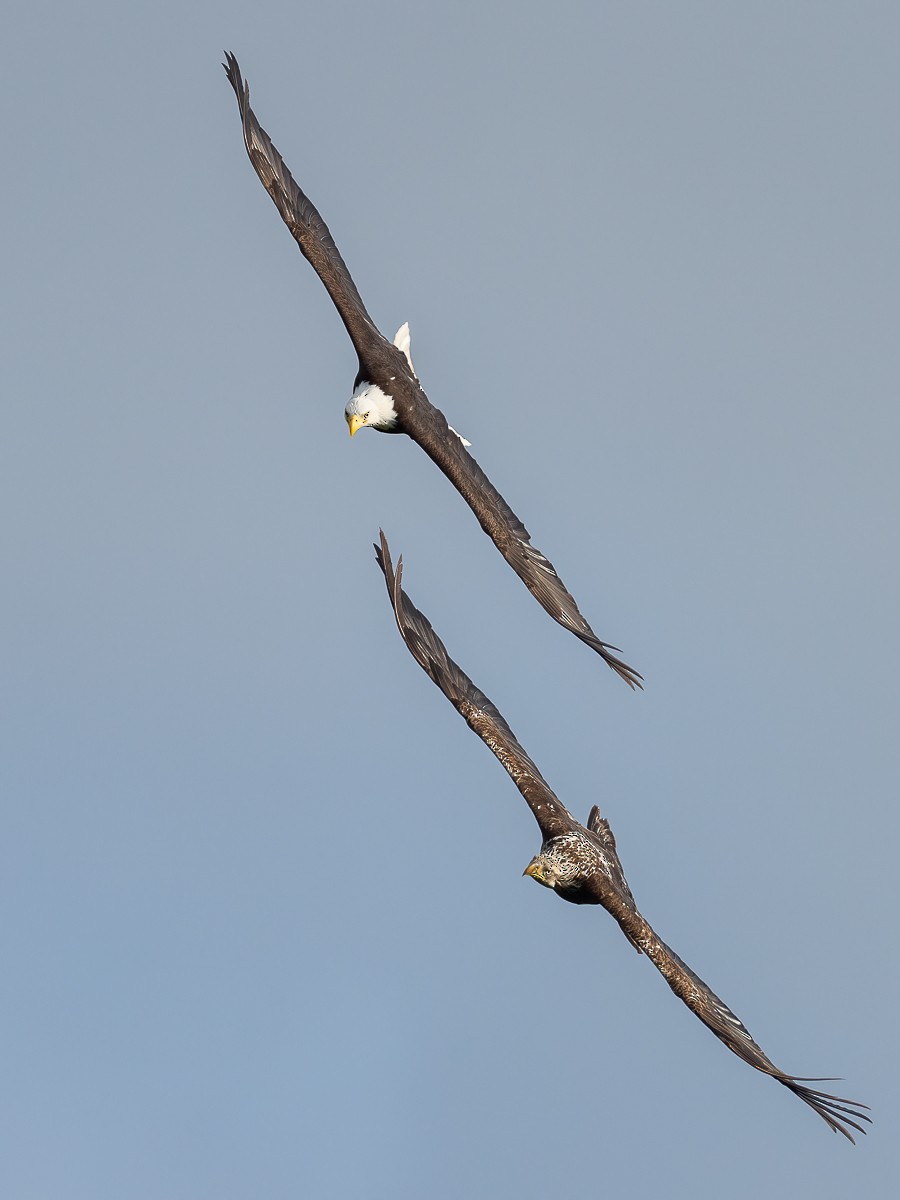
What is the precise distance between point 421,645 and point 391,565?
1.32 metres

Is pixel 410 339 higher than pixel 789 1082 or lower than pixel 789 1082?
higher

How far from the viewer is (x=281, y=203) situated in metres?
27.2

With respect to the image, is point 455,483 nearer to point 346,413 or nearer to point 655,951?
point 346,413

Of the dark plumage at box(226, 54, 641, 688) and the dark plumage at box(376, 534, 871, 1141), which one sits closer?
the dark plumage at box(376, 534, 871, 1141)

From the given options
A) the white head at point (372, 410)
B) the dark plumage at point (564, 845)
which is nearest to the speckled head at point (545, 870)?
the dark plumage at point (564, 845)

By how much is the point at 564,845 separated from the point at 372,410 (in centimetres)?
557

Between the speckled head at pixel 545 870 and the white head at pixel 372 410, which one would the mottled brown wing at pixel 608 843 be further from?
the white head at pixel 372 410

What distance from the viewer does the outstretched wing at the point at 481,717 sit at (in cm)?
2542

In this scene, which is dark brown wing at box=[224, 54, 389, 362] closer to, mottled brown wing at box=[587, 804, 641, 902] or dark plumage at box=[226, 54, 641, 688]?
dark plumage at box=[226, 54, 641, 688]

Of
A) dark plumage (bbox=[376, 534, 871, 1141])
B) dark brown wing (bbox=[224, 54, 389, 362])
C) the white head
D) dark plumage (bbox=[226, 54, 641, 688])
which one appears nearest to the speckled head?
dark plumage (bbox=[376, 534, 871, 1141])

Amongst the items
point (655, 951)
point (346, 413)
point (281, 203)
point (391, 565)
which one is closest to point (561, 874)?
point (655, 951)

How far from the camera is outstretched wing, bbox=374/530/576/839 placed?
25.4 m

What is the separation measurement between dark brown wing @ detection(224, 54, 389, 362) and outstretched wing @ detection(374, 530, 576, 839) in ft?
11.2

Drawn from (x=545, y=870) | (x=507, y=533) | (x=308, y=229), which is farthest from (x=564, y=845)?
(x=308, y=229)
